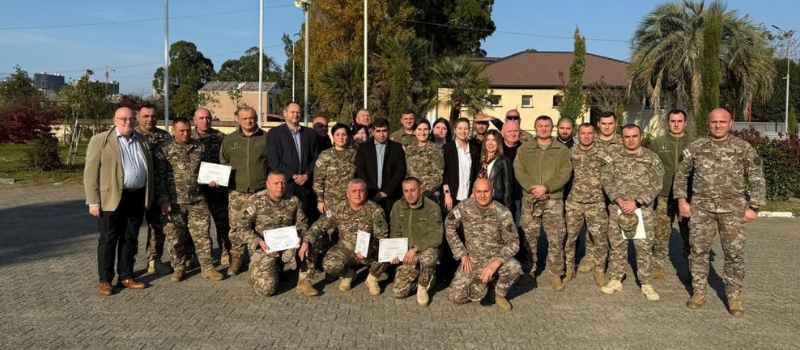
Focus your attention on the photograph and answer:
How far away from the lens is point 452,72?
84.1ft

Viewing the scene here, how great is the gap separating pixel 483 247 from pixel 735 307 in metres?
2.48

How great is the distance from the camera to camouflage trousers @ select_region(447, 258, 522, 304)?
587 cm

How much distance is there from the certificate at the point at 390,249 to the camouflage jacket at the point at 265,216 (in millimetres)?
948

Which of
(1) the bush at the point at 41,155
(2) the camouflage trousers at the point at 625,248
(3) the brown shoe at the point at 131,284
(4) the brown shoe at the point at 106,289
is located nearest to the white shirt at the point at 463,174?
(2) the camouflage trousers at the point at 625,248

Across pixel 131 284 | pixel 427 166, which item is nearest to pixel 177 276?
pixel 131 284

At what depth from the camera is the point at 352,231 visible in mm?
6570

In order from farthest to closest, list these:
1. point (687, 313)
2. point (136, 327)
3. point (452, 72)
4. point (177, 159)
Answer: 1. point (452, 72)
2. point (177, 159)
3. point (687, 313)
4. point (136, 327)

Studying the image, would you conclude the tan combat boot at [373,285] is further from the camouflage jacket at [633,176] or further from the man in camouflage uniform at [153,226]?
the camouflage jacket at [633,176]

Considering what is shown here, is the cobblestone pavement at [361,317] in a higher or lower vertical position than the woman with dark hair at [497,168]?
lower

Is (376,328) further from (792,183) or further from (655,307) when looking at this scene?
(792,183)

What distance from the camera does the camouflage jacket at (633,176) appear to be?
634 centimetres

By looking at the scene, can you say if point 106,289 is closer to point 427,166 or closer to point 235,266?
point 235,266

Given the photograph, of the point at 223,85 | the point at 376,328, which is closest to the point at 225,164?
the point at 376,328

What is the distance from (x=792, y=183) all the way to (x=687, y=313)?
10.2 meters
